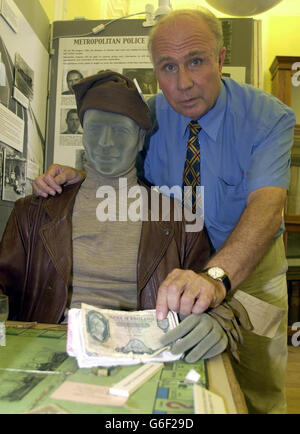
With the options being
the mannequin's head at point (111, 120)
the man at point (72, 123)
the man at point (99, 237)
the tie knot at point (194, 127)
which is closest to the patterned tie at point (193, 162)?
the tie knot at point (194, 127)

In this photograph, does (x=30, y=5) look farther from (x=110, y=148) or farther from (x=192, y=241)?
(x=192, y=241)

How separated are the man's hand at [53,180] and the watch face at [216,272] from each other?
68 cm

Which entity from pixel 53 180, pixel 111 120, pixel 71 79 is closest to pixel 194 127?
pixel 111 120

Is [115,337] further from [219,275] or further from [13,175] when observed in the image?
[13,175]

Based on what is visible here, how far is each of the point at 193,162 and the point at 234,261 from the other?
23.1 inches

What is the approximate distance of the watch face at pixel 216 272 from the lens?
108cm

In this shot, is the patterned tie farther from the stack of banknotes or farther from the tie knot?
the stack of banknotes

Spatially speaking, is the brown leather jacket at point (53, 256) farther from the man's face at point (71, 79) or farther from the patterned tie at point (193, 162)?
the man's face at point (71, 79)

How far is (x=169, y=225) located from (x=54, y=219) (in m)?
0.42

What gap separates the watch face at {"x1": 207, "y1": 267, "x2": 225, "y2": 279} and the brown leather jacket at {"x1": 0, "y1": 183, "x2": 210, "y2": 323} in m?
0.35

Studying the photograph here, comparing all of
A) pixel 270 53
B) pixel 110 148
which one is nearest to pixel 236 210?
pixel 110 148

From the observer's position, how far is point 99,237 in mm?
1438

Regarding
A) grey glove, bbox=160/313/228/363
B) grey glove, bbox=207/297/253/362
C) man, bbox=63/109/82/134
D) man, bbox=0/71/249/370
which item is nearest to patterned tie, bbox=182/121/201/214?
man, bbox=0/71/249/370

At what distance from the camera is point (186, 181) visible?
1.65 meters
